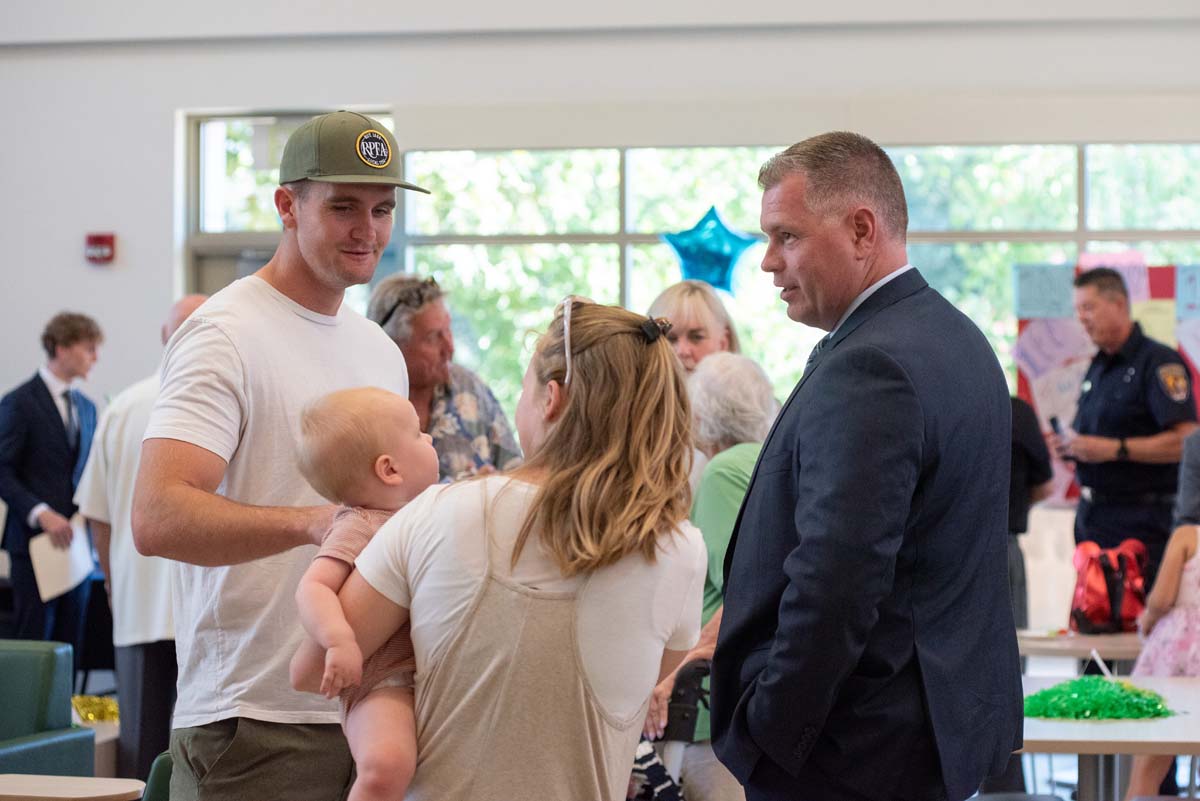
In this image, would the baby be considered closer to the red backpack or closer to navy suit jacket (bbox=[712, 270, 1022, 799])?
navy suit jacket (bbox=[712, 270, 1022, 799])

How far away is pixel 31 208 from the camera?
28.7 feet

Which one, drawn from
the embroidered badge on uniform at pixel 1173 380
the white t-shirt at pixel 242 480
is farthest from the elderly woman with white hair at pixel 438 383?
the embroidered badge on uniform at pixel 1173 380

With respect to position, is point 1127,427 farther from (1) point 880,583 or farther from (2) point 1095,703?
(1) point 880,583

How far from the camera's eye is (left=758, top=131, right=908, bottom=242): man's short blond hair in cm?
223

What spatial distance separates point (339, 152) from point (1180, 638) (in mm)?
3167

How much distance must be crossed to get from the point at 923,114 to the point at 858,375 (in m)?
6.35

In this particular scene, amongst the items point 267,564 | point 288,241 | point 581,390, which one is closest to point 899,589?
point 581,390

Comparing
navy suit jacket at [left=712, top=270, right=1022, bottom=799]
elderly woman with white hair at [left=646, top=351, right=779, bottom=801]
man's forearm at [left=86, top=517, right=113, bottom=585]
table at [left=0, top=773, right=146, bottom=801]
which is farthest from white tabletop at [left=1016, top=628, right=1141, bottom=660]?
man's forearm at [left=86, top=517, right=113, bottom=585]

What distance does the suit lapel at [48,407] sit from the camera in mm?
7340

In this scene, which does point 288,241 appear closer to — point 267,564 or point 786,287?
point 267,564

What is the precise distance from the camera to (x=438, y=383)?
4398 millimetres

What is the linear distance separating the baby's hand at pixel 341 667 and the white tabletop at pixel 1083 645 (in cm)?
333

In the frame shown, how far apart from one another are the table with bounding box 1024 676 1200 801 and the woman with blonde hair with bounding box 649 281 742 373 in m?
1.54

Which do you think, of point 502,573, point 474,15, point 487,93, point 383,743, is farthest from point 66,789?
point 474,15
